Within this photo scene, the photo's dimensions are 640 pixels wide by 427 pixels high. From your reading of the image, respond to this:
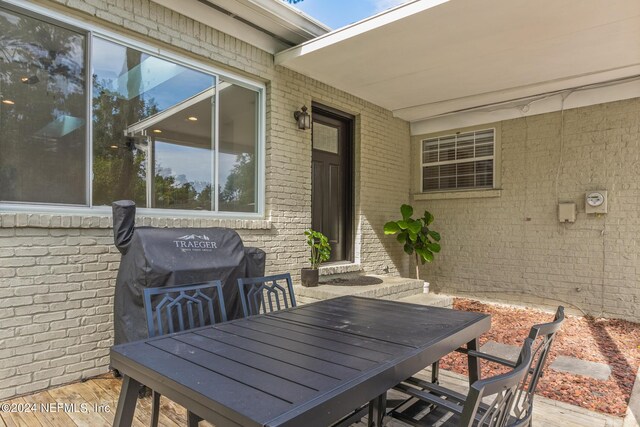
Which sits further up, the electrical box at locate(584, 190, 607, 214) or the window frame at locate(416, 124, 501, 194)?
the window frame at locate(416, 124, 501, 194)

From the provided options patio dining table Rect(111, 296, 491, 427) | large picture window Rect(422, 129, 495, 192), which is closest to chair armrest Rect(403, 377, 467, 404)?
patio dining table Rect(111, 296, 491, 427)

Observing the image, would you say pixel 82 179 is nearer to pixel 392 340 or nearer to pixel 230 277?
pixel 230 277

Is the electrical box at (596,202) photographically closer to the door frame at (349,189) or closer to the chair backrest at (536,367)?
the door frame at (349,189)

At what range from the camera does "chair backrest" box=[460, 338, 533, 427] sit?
973mm

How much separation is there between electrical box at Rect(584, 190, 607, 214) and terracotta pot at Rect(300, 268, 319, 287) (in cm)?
387

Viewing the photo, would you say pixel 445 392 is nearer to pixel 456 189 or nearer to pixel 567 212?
pixel 567 212

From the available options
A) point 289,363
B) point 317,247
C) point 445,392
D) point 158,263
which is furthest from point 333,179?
point 289,363

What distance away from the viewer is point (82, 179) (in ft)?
10.2

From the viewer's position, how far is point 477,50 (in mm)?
4098

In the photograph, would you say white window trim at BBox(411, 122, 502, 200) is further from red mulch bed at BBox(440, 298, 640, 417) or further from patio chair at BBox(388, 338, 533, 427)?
patio chair at BBox(388, 338, 533, 427)

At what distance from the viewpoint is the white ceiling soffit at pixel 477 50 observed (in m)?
3.38

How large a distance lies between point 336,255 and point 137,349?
427 centimetres

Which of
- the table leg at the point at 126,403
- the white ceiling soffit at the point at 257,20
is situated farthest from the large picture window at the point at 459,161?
the table leg at the point at 126,403

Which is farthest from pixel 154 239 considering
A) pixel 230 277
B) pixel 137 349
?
pixel 137 349
